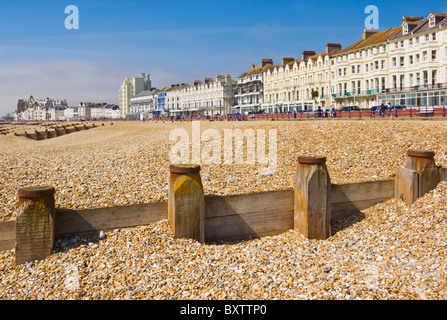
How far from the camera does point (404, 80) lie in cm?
5406

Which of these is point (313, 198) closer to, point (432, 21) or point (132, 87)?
point (432, 21)

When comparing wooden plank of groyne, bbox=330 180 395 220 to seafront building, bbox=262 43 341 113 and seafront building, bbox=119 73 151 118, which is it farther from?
seafront building, bbox=119 73 151 118

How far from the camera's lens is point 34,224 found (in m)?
5.70

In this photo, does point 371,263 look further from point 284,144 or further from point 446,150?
point 284,144

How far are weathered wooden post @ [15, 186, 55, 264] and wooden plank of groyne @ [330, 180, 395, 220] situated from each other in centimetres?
508

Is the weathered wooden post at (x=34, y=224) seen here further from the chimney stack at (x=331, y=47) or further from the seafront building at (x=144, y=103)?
the seafront building at (x=144, y=103)

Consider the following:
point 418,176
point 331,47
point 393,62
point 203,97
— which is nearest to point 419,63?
point 393,62

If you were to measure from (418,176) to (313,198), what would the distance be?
2562 mm

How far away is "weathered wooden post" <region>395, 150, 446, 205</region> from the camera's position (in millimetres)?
8008

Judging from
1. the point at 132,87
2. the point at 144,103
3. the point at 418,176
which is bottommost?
the point at 418,176

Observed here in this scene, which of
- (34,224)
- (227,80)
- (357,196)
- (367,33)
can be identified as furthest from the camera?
(227,80)

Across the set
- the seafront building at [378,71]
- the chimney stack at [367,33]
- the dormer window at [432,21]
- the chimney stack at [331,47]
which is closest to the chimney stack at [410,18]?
the seafront building at [378,71]
